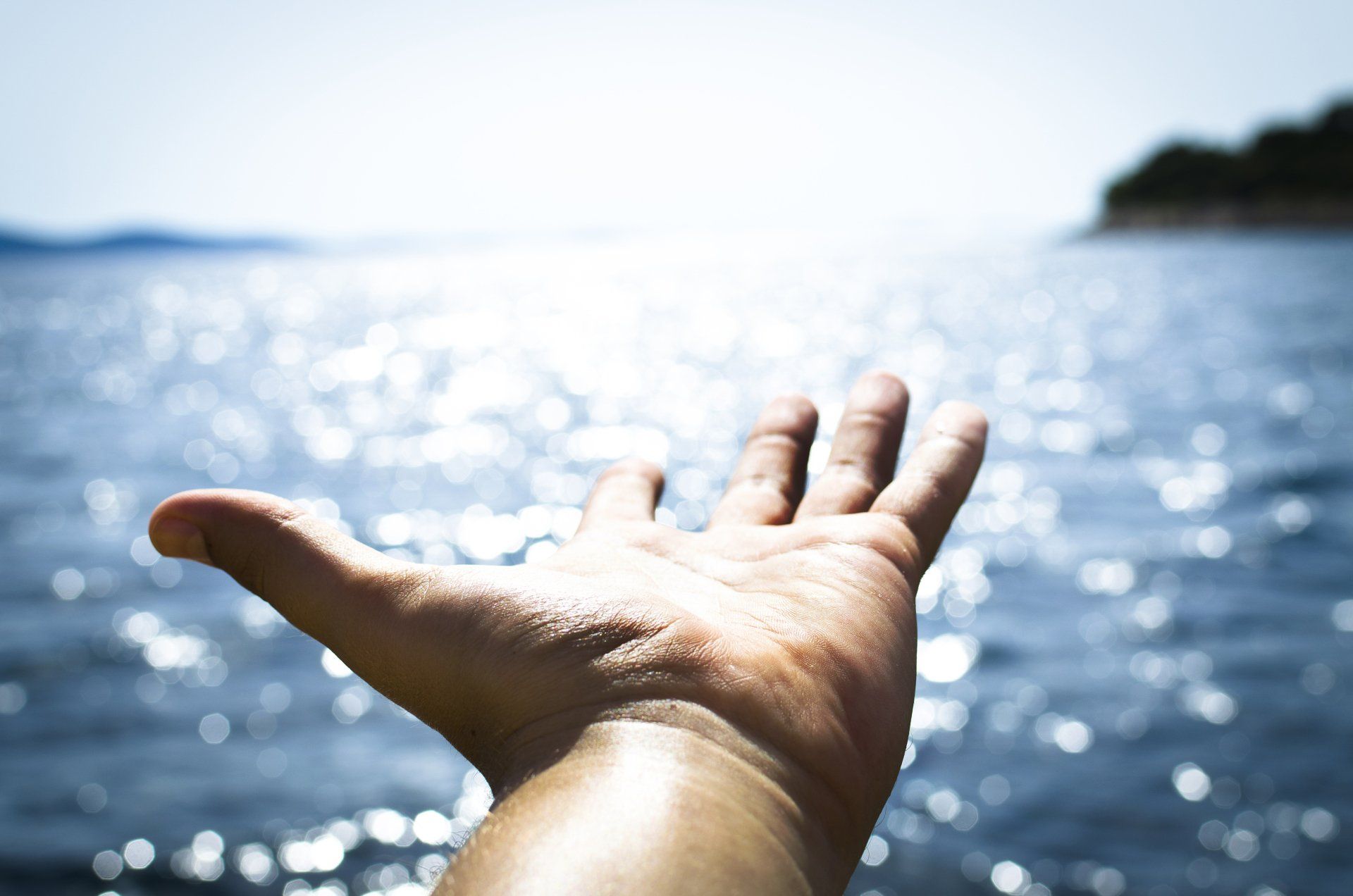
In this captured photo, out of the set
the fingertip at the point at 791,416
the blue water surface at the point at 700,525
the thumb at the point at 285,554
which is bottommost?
the blue water surface at the point at 700,525

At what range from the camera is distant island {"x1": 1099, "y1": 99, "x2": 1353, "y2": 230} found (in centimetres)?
11056

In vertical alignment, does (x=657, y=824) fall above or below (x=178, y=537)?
below

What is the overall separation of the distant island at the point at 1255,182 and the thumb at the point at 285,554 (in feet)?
428

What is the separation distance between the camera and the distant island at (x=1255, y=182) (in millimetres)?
110562

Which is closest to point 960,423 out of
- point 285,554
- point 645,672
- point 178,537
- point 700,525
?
point 645,672

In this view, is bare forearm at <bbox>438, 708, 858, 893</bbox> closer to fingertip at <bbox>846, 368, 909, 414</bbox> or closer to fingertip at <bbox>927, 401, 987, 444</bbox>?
fingertip at <bbox>927, 401, 987, 444</bbox>

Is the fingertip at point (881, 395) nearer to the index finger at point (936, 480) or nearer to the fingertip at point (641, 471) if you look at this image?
the index finger at point (936, 480)

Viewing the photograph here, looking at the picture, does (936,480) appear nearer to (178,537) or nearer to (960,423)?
(960,423)

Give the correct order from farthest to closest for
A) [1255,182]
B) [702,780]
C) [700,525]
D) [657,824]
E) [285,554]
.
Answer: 1. [1255,182]
2. [700,525]
3. [285,554]
4. [702,780]
5. [657,824]

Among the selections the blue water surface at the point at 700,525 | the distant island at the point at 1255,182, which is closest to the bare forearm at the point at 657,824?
the blue water surface at the point at 700,525

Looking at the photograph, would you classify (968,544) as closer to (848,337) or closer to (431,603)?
(431,603)

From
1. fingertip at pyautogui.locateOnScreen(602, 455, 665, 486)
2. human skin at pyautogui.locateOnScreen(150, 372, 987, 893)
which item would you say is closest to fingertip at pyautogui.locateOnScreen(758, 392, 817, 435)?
fingertip at pyautogui.locateOnScreen(602, 455, 665, 486)

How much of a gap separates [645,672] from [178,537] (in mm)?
1246

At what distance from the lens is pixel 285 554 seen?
2.34 metres
